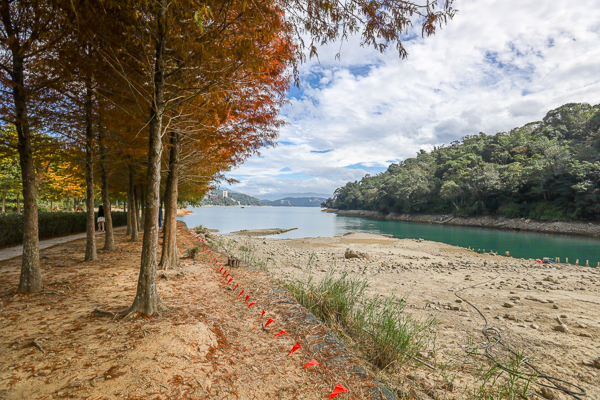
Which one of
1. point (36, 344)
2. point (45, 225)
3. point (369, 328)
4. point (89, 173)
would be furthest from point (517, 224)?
point (45, 225)

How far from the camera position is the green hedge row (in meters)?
10.0

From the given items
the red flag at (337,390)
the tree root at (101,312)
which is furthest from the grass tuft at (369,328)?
the tree root at (101,312)

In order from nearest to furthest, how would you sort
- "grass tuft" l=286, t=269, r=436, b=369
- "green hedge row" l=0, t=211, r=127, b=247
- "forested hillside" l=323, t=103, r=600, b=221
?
"grass tuft" l=286, t=269, r=436, b=369, "green hedge row" l=0, t=211, r=127, b=247, "forested hillside" l=323, t=103, r=600, b=221

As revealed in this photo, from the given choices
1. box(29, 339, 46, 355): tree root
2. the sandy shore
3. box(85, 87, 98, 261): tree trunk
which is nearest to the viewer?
box(29, 339, 46, 355): tree root

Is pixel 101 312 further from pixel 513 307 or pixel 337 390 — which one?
pixel 513 307

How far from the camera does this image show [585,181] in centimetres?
3147

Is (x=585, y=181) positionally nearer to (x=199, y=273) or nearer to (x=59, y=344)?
(x=199, y=273)

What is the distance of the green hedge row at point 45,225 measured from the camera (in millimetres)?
10000

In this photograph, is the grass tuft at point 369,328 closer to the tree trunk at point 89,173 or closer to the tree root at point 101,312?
the tree root at point 101,312

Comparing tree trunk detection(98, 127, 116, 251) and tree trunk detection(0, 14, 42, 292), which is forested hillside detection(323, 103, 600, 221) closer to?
tree trunk detection(98, 127, 116, 251)

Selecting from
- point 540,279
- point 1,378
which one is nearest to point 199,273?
Answer: point 1,378

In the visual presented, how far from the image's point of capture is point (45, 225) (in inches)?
504

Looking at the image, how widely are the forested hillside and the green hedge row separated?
4747 cm

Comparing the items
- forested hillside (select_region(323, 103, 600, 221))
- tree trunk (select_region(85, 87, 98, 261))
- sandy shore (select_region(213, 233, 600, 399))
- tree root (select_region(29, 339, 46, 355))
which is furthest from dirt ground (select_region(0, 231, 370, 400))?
forested hillside (select_region(323, 103, 600, 221))
